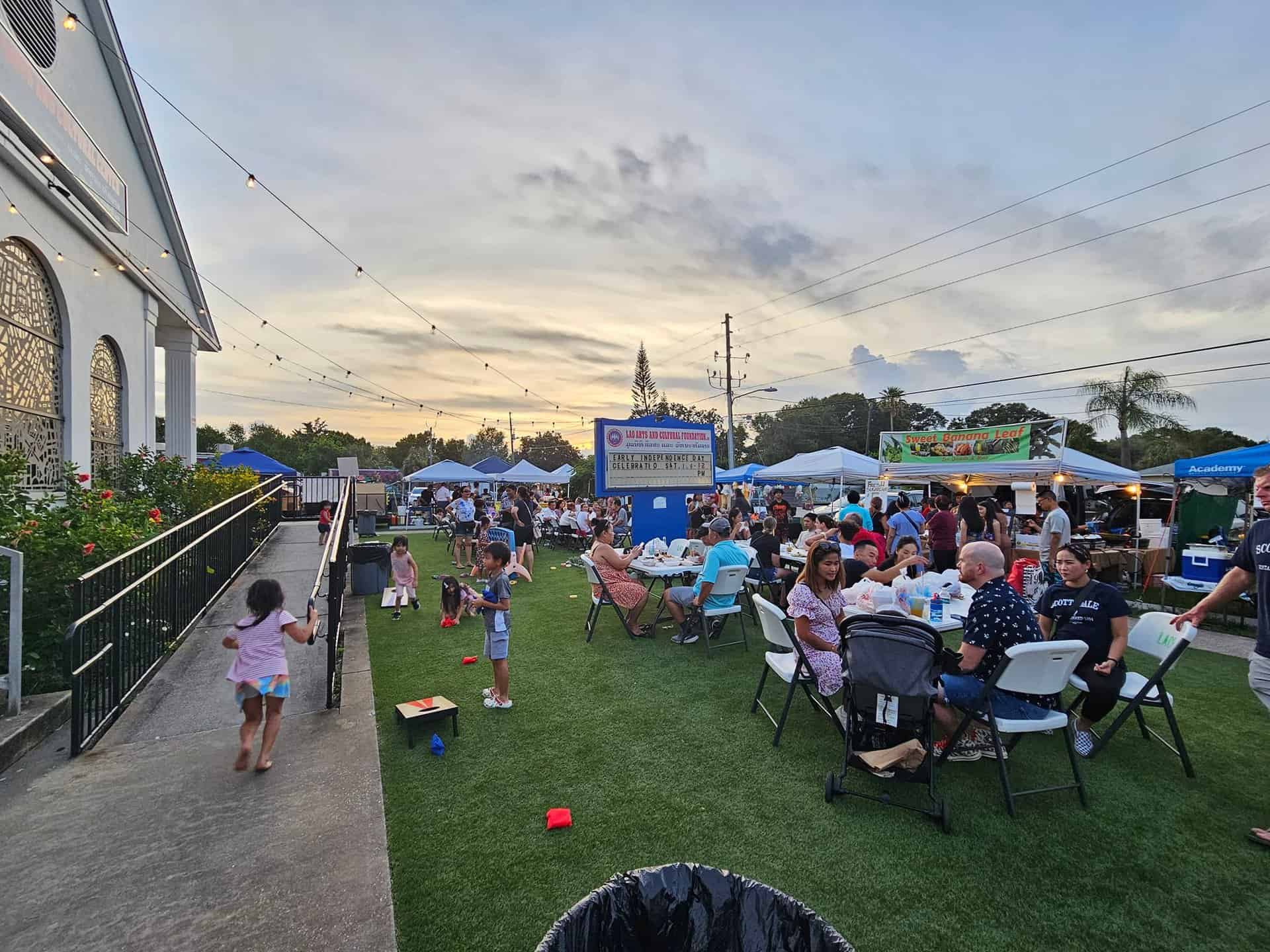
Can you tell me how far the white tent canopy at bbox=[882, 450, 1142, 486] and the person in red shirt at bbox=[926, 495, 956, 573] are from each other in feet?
20.9

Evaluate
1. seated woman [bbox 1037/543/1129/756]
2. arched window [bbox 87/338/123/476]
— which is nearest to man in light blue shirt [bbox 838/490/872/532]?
seated woman [bbox 1037/543/1129/756]

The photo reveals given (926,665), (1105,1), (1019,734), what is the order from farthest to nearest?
1. (1105,1)
2. (1019,734)
3. (926,665)

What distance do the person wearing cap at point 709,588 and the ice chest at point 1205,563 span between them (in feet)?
24.2

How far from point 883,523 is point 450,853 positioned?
418 inches

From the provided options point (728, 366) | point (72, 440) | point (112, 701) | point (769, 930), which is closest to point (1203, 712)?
point (769, 930)

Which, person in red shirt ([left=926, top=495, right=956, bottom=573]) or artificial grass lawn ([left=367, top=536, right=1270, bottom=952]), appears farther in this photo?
person in red shirt ([left=926, top=495, right=956, bottom=573])

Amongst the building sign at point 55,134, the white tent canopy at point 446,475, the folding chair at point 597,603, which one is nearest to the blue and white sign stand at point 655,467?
the folding chair at point 597,603

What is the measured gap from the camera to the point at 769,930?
1.29 metres

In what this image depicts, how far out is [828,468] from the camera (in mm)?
15961

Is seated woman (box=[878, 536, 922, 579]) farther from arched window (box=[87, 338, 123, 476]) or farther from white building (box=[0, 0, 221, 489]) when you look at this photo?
arched window (box=[87, 338, 123, 476])

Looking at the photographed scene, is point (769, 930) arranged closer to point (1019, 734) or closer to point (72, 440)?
point (1019, 734)

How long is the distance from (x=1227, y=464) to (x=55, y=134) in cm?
1648

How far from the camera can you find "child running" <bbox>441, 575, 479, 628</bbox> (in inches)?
289

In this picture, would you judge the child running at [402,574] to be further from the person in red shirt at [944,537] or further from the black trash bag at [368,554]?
the person in red shirt at [944,537]
